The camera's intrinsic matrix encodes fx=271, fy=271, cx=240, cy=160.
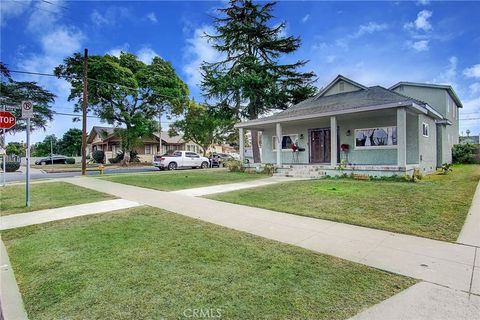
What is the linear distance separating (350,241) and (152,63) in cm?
3225

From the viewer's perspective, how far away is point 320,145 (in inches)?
A: 656

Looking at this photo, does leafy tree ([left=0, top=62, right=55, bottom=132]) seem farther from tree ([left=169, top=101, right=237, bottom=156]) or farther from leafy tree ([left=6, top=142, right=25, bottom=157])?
leafy tree ([left=6, top=142, right=25, bottom=157])

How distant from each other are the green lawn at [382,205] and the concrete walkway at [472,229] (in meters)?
0.09

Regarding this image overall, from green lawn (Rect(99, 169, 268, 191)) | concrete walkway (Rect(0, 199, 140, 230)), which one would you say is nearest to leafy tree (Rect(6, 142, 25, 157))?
green lawn (Rect(99, 169, 268, 191))

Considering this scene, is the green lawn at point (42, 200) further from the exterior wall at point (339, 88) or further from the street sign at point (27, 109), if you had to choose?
the exterior wall at point (339, 88)

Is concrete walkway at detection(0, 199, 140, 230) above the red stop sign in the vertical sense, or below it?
below

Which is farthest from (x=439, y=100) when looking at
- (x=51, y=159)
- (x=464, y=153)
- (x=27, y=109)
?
(x=51, y=159)

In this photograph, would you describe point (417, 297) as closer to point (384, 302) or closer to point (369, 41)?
point (384, 302)

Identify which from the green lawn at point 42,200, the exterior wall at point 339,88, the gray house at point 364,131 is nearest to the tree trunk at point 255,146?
the gray house at point 364,131

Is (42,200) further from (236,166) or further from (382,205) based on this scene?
(236,166)

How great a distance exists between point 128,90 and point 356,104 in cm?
2364

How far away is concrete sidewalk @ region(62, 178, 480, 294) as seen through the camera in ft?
10.6

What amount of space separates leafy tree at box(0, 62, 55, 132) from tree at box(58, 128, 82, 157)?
22.7 metres

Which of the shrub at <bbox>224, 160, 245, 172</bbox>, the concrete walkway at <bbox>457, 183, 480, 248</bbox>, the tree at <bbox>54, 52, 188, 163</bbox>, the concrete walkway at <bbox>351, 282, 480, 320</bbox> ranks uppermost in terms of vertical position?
the tree at <bbox>54, 52, 188, 163</bbox>
